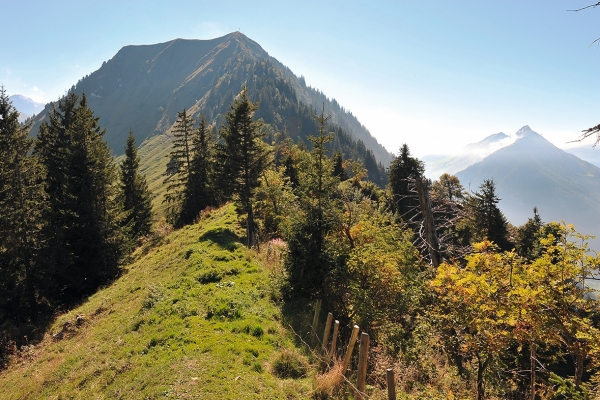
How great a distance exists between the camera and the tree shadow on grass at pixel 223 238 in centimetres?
2145

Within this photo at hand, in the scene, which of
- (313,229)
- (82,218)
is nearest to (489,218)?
(313,229)

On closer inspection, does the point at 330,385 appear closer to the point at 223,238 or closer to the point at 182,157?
the point at 223,238

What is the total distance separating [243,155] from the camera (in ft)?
88.6

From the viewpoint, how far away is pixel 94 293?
20875 millimetres

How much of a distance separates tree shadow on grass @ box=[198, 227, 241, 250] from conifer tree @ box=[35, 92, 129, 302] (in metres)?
6.97

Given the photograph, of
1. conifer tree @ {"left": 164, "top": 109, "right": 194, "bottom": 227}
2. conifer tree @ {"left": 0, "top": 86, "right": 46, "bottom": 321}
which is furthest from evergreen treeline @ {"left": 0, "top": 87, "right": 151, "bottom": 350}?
conifer tree @ {"left": 164, "top": 109, "right": 194, "bottom": 227}

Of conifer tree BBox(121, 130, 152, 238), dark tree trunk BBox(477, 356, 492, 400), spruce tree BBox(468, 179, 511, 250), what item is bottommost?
dark tree trunk BBox(477, 356, 492, 400)

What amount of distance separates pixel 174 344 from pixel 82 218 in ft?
57.1

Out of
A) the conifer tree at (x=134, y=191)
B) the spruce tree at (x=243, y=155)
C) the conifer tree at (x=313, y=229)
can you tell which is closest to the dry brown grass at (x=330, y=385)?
the conifer tree at (x=313, y=229)

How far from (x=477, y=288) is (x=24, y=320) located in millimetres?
24738

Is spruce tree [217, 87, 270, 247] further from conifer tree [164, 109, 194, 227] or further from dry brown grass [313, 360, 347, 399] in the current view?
dry brown grass [313, 360, 347, 399]

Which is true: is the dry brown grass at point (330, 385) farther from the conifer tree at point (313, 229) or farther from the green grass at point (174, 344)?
the conifer tree at point (313, 229)

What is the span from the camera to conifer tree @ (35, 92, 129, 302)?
2111 cm

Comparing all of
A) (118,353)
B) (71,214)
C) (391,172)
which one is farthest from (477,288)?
(391,172)
